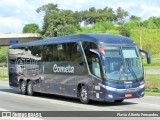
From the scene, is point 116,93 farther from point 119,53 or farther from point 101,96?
point 119,53

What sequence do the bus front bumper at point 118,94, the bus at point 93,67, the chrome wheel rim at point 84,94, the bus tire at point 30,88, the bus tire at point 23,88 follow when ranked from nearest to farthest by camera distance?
1. the bus front bumper at point 118,94
2. the bus at point 93,67
3. the chrome wheel rim at point 84,94
4. the bus tire at point 30,88
5. the bus tire at point 23,88

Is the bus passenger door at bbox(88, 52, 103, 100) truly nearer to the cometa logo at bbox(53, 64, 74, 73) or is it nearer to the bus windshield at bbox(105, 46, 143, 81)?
the bus windshield at bbox(105, 46, 143, 81)

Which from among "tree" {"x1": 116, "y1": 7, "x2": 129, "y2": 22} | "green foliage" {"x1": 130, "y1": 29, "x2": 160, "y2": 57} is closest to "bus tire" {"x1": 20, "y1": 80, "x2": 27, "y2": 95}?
"green foliage" {"x1": 130, "y1": 29, "x2": 160, "y2": 57}

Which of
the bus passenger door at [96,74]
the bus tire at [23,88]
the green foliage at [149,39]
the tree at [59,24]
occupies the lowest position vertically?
the bus tire at [23,88]

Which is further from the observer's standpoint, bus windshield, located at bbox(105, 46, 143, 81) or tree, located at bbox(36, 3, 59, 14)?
tree, located at bbox(36, 3, 59, 14)

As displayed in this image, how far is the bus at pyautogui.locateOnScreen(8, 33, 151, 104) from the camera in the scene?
17375mm

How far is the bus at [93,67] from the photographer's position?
17375 millimetres

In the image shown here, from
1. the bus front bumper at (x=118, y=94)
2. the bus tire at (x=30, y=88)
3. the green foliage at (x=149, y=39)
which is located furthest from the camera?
the green foliage at (x=149, y=39)

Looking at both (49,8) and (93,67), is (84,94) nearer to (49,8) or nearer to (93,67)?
(93,67)

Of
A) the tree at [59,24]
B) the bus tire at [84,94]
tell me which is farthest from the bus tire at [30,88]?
the tree at [59,24]

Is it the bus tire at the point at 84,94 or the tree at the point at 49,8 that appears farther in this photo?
the tree at the point at 49,8

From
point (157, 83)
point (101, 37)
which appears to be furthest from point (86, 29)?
point (101, 37)

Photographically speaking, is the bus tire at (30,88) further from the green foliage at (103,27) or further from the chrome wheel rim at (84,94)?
the green foliage at (103,27)

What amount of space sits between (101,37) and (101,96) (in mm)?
2593
